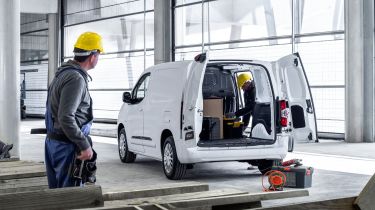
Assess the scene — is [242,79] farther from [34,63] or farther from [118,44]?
[34,63]

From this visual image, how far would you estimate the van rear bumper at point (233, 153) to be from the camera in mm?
9031

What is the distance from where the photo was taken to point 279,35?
59.3 ft

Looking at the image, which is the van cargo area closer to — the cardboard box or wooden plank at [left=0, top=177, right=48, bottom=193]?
the cardboard box

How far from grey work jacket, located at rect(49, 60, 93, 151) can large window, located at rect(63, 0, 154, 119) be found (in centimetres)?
1847

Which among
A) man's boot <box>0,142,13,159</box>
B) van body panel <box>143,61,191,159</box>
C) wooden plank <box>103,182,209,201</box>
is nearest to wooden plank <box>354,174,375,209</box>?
wooden plank <box>103,182,209,201</box>

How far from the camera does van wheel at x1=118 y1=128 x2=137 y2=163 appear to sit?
11727mm

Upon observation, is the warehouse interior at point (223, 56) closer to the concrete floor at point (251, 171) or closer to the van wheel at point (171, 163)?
the concrete floor at point (251, 171)

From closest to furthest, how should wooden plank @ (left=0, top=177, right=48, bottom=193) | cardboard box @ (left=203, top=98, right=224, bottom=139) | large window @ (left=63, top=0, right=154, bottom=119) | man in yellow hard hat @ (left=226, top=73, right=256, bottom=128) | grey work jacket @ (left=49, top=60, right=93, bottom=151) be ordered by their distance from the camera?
wooden plank @ (left=0, top=177, right=48, bottom=193) → grey work jacket @ (left=49, top=60, right=93, bottom=151) → cardboard box @ (left=203, top=98, right=224, bottom=139) → man in yellow hard hat @ (left=226, top=73, right=256, bottom=128) → large window @ (left=63, top=0, right=154, bottom=119)

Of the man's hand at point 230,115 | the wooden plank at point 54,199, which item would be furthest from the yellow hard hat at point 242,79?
the wooden plank at point 54,199

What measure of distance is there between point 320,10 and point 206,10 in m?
4.89

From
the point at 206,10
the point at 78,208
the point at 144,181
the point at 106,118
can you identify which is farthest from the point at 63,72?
the point at 106,118

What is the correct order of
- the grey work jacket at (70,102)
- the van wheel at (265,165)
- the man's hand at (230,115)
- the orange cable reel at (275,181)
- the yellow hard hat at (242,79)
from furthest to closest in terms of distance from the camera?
the yellow hard hat at (242,79) < the man's hand at (230,115) < the van wheel at (265,165) < the orange cable reel at (275,181) < the grey work jacket at (70,102)

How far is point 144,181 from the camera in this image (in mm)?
9227

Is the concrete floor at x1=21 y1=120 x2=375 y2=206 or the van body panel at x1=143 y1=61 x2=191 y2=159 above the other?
the van body panel at x1=143 y1=61 x2=191 y2=159
